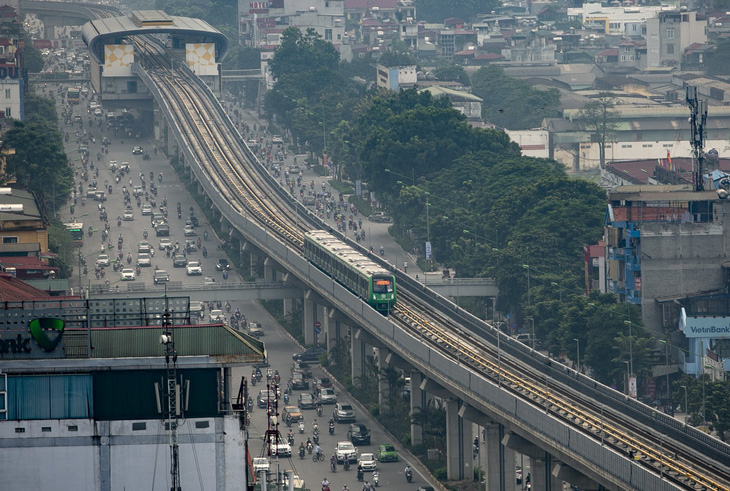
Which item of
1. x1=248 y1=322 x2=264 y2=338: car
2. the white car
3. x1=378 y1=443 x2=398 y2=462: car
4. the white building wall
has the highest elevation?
the white building wall

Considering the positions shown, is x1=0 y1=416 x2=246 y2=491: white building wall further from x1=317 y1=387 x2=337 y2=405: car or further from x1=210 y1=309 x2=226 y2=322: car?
x1=210 y1=309 x2=226 y2=322: car

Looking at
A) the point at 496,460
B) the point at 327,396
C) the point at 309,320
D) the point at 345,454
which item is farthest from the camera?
the point at 309,320

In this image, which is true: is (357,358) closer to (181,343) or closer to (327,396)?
→ (327,396)

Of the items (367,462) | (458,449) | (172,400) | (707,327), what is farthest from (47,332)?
(707,327)

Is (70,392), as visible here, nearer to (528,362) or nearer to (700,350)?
(528,362)

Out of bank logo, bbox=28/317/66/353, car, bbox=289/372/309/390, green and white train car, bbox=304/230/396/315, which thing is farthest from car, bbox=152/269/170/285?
bank logo, bbox=28/317/66/353

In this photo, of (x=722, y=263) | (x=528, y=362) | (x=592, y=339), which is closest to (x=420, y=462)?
(x=528, y=362)
